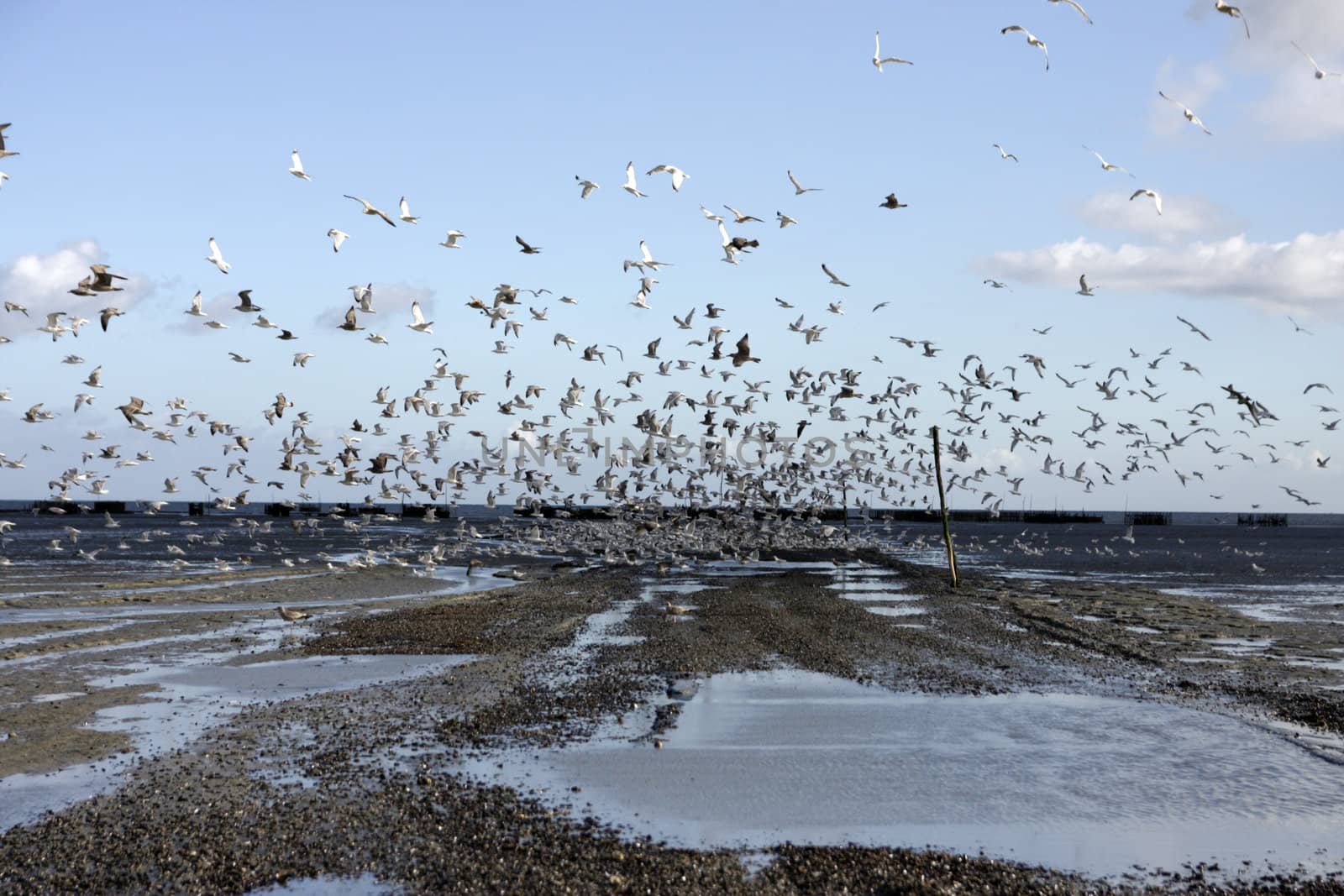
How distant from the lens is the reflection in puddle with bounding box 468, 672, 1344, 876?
11680mm

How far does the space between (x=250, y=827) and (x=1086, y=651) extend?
20.7m

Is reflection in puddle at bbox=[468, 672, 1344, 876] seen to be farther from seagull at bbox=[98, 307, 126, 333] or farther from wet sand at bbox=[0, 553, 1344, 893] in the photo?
seagull at bbox=[98, 307, 126, 333]

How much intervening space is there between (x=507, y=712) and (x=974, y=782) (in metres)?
7.73

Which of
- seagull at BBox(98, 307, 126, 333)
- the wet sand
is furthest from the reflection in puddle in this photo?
seagull at BBox(98, 307, 126, 333)

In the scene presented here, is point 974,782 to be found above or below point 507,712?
below

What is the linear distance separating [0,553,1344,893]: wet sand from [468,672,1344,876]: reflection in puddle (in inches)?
24.3

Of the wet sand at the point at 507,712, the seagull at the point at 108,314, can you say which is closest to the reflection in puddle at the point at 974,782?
the wet sand at the point at 507,712

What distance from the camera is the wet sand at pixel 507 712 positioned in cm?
1044

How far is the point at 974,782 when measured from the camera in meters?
14.0

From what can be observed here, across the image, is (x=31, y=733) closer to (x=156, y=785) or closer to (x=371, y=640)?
(x=156, y=785)

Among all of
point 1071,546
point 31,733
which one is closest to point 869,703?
point 31,733

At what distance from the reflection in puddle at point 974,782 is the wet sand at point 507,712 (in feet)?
2.02

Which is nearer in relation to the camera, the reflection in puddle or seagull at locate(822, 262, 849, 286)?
the reflection in puddle

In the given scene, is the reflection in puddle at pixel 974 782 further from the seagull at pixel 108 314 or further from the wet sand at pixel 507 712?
the seagull at pixel 108 314
